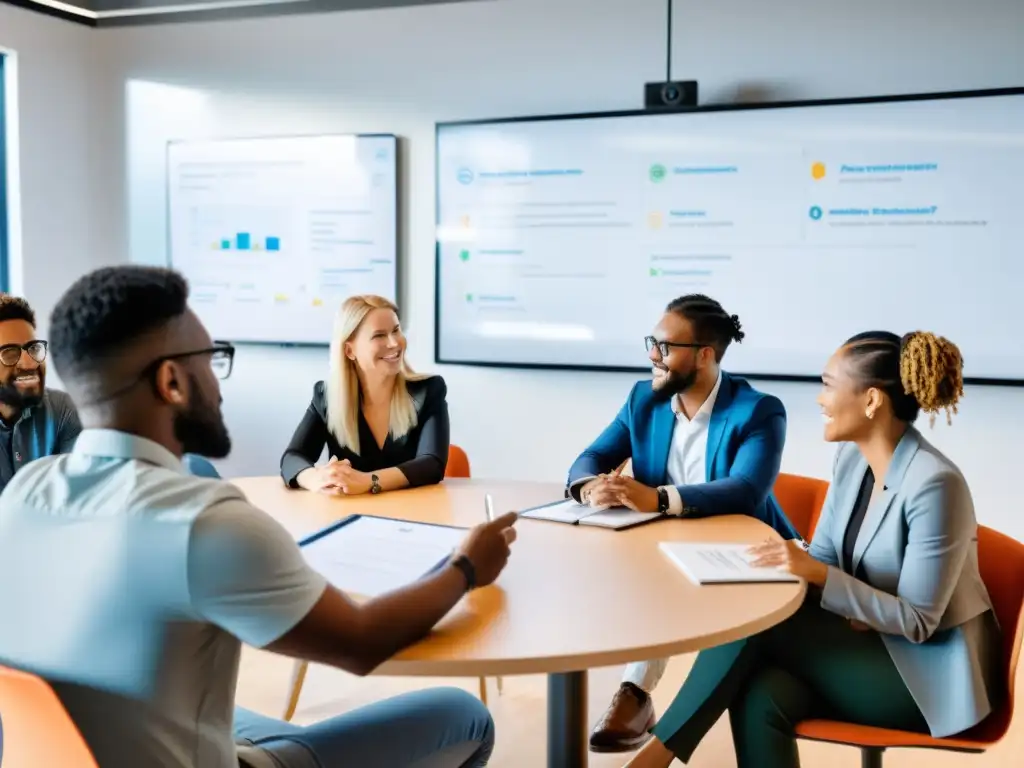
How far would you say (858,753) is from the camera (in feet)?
9.30

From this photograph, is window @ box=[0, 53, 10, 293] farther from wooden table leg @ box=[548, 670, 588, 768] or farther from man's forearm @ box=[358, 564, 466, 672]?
man's forearm @ box=[358, 564, 466, 672]

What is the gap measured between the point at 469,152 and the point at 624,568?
276 centimetres

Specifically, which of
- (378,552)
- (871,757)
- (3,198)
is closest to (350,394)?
(378,552)

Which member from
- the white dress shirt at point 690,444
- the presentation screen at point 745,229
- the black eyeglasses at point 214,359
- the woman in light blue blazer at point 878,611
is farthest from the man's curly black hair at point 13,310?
the presentation screen at point 745,229

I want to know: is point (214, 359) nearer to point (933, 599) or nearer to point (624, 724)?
point (933, 599)

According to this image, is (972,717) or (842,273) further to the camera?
(842,273)

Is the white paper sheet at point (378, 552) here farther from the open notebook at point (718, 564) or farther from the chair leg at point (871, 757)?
the chair leg at point (871, 757)

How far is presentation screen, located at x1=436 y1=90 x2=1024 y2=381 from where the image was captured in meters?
3.66

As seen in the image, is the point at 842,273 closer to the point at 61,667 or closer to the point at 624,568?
the point at 624,568

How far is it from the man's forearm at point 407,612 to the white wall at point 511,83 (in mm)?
2727

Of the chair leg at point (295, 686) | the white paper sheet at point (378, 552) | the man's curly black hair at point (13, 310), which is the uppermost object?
the man's curly black hair at point (13, 310)

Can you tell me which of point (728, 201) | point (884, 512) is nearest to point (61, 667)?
point (884, 512)

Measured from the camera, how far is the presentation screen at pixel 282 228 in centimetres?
446

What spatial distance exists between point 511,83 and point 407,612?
324 centimetres
